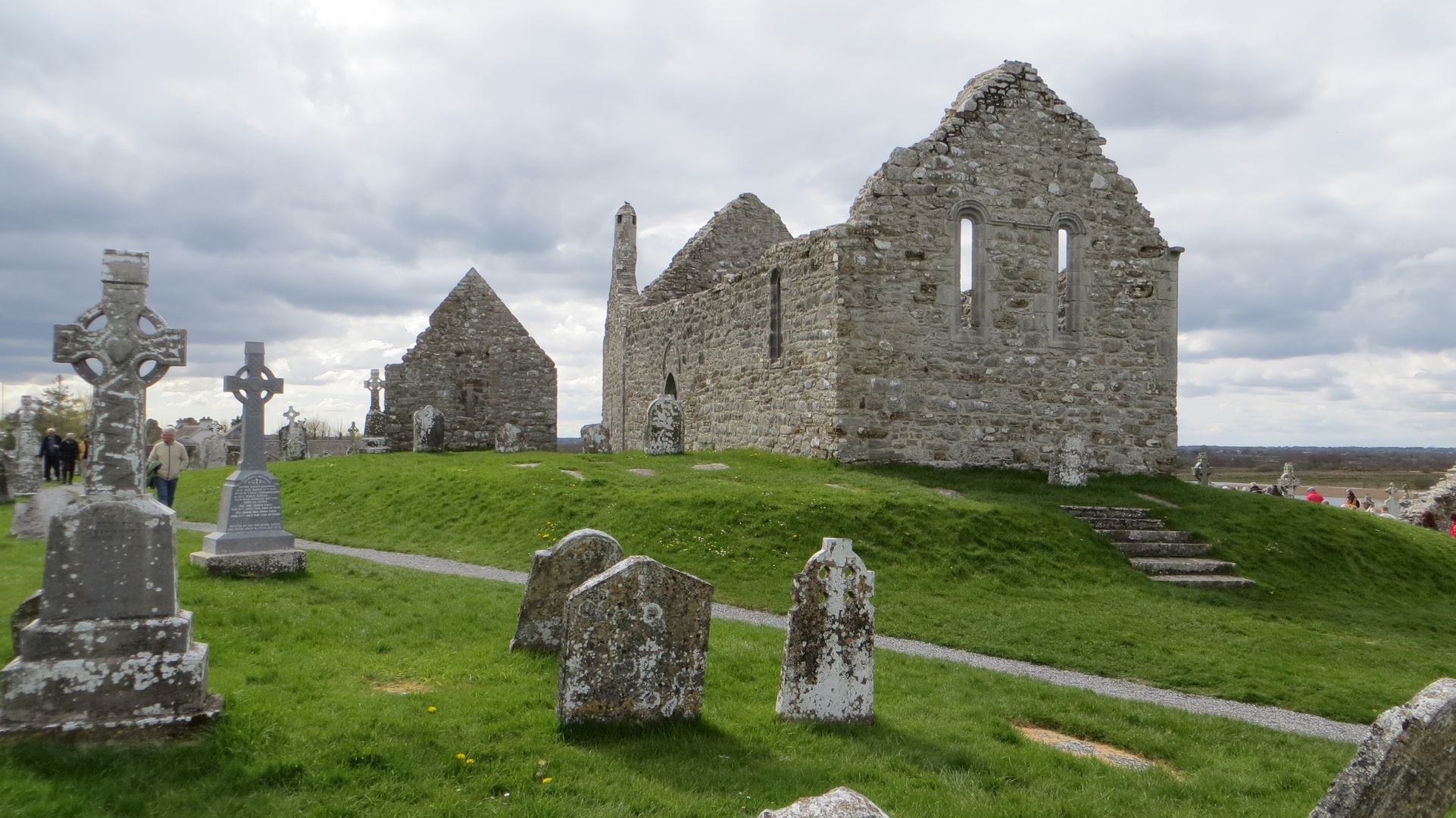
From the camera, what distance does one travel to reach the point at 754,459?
19188 millimetres

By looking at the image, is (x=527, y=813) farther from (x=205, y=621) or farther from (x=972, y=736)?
(x=205, y=621)

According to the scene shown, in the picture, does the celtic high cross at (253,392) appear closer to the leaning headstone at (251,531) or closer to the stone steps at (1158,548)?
the leaning headstone at (251,531)

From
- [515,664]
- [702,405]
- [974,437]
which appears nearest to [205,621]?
[515,664]

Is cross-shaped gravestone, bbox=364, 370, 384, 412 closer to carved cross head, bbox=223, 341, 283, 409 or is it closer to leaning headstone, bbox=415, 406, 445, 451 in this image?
leaning headstone, bbox=415, 406, 445, 451

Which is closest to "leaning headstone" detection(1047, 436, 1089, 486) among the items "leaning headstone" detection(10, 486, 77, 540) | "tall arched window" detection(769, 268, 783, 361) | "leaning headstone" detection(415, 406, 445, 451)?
"tall arched window" detection(769, 268, 783, 361)

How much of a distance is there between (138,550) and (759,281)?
1658 cm

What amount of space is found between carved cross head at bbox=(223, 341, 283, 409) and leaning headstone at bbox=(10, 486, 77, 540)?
4.60m

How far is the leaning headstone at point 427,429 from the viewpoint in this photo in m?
27.2

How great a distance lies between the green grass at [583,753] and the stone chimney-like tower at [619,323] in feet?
72.1

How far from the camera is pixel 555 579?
744 centimetres

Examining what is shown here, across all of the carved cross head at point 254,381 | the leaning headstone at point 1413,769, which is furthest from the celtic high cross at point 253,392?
the leaning headstone at point 1413,769

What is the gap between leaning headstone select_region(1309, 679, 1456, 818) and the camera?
3387mm

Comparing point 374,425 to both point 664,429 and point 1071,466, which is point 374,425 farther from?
Answer: point 1071,466

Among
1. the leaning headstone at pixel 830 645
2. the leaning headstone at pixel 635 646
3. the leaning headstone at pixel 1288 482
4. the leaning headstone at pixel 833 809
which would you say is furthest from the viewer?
the leaning headstone at pixel 1288 482
